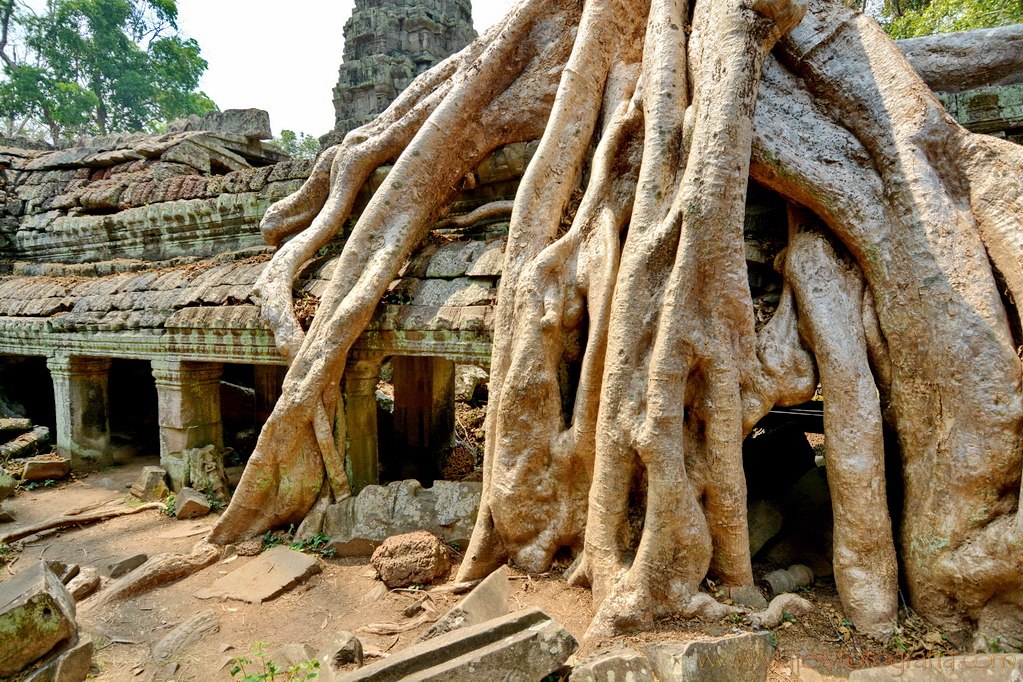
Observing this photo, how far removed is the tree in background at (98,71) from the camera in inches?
764

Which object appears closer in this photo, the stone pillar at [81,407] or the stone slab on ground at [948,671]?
the stone slab on ground at [948,671]

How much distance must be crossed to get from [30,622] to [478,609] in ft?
5.93

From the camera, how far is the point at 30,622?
2354 millimetres

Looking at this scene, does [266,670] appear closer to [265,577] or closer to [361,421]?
[265,577]

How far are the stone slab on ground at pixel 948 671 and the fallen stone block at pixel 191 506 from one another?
4.34 metres

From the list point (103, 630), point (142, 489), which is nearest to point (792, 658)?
point (103, 630)

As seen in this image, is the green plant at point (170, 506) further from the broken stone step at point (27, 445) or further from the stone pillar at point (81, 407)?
the broken stone step at point (27, 445)

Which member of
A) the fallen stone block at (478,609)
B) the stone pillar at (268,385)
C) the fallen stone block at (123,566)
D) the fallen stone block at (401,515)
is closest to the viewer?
the fallen stone block at (478,609)

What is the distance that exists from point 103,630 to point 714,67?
13.3 feet

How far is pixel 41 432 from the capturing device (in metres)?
6.07

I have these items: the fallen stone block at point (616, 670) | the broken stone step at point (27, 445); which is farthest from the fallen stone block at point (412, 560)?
the broken stone step at point (27, 445)

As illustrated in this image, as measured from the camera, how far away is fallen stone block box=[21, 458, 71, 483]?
5.44m

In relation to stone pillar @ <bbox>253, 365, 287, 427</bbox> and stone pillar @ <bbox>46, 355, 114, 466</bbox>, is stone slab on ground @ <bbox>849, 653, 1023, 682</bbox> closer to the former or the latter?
stone pillar @ <bbox>253, 365, 287, 427</bbox>

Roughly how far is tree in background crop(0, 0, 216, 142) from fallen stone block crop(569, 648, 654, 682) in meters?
25.1
